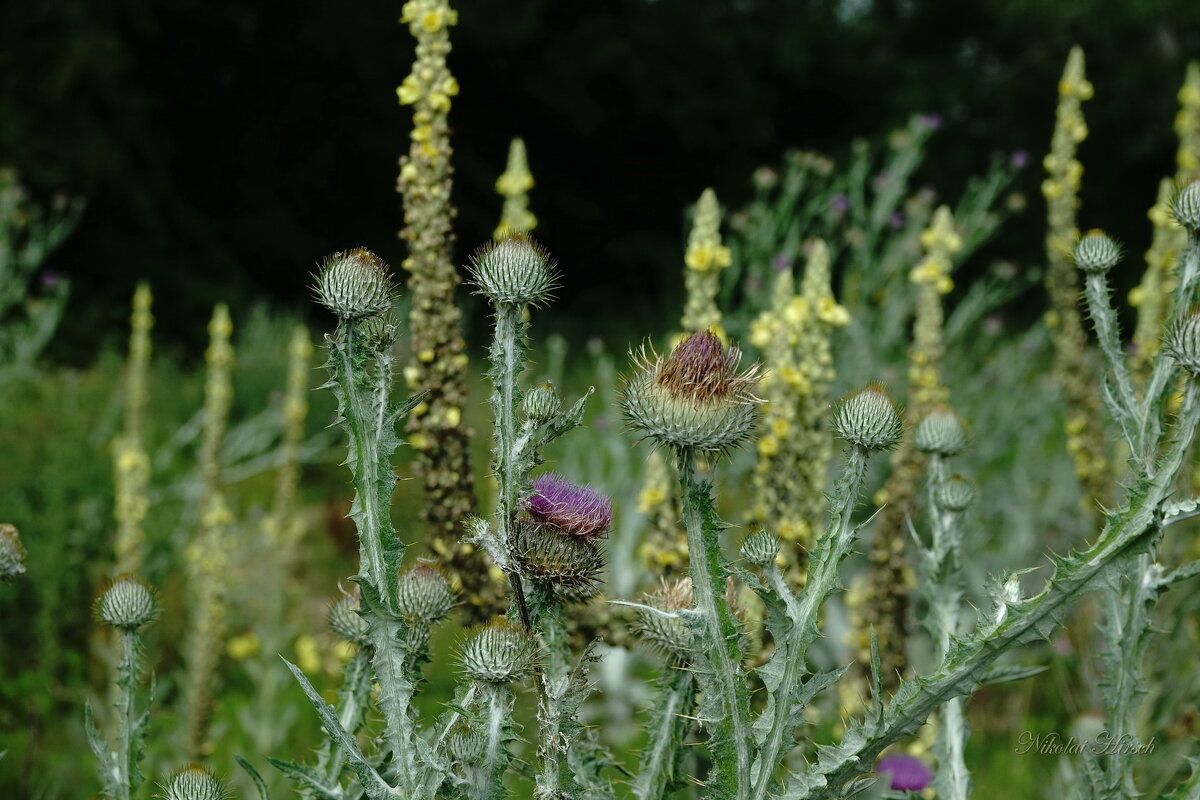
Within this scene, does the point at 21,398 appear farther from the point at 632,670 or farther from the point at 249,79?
the point at 249,79

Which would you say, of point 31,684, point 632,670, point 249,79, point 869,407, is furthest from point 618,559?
point 249,79

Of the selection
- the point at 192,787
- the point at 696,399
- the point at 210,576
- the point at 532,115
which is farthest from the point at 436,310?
the point at 532,115

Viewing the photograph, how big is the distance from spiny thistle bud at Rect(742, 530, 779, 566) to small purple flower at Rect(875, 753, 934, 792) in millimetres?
607

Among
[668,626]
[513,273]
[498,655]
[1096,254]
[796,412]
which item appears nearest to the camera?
[498,655]

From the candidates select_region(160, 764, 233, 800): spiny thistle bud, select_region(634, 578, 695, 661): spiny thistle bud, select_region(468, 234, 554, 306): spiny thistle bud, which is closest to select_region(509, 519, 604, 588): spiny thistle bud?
select_region(634, 578, 695, 661): spiny thistle bud

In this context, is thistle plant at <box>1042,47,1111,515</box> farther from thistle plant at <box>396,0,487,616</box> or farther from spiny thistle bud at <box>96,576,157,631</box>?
spiny thistle bud at <box>96,576,157,631</box>

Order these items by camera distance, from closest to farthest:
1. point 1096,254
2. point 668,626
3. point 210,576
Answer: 1. point 668,626
2. point 1096,254
3. point 210,576

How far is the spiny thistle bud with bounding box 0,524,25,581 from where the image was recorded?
4.78 feet

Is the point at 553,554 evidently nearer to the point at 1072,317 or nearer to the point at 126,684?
the point at 126,684

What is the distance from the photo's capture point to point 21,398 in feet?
21.0

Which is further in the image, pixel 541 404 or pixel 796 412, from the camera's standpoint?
pixel 796 412

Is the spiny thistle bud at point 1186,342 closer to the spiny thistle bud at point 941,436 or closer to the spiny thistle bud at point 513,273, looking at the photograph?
the spiny thistle bud at point 941,436

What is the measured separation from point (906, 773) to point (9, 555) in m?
1.44

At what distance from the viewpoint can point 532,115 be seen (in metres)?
13.5
